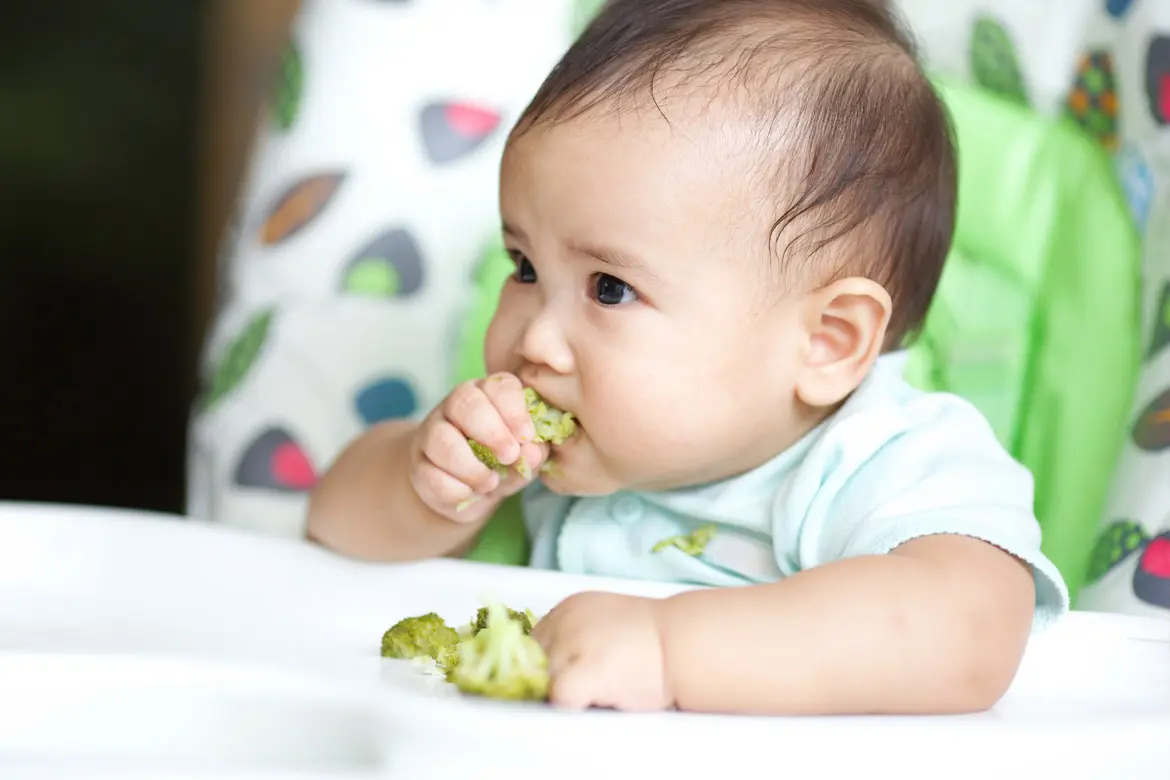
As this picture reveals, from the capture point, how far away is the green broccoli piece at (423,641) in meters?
0.67

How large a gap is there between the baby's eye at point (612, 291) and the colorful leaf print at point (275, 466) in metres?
0.42

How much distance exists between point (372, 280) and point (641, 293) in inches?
19.7

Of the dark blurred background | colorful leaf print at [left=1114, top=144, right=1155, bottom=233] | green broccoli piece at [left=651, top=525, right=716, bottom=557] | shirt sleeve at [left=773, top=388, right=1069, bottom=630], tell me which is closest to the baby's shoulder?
shirt sleeve at [left=773, top=388, right=1069, bottom=630]

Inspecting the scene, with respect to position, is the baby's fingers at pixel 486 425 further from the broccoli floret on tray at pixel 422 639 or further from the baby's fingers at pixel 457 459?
the broccoli floret on tray at pixel 422 639

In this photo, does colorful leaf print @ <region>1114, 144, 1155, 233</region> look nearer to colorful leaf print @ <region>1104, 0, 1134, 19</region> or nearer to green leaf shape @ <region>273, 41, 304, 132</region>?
colorful leaf print @ <region>1104, 0, 1134, 19</region>

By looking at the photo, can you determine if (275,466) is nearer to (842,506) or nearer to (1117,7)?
(842,506)

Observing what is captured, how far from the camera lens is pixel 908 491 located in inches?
31.7

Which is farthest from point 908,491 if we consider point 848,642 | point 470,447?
point 470,447

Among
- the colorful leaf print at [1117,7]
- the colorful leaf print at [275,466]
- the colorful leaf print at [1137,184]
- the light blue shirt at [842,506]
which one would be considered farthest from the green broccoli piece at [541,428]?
the colorful leaf print at [1117,7]

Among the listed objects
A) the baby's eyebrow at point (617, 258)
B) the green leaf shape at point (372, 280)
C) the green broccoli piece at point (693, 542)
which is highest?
the baby's eyebrow at point (617, 258)

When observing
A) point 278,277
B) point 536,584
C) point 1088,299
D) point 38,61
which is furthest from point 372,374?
point 38,61

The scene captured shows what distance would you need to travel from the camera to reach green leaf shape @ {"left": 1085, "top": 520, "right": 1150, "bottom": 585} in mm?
924

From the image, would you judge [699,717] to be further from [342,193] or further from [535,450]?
[342,193]

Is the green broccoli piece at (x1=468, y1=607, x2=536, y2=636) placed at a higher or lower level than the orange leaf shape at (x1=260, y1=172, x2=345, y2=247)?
lower
